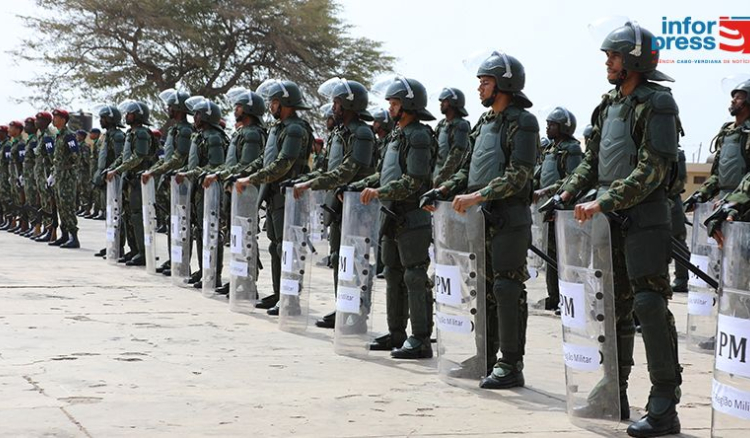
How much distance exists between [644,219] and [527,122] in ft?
4.45

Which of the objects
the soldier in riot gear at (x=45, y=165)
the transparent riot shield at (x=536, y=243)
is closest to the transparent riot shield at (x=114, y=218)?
the soldier in riot gear at (x=45, y=165)

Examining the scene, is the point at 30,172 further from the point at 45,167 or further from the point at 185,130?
the point at 185,130

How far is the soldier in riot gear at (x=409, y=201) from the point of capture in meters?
8.65

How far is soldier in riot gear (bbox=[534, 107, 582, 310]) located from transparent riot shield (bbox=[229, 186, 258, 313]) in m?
2.87

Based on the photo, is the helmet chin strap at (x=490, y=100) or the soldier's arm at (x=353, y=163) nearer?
the helmet chin strap at (x=490, y=100)

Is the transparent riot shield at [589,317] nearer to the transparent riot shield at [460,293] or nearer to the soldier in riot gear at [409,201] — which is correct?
the transparent riot shield at [460,293]

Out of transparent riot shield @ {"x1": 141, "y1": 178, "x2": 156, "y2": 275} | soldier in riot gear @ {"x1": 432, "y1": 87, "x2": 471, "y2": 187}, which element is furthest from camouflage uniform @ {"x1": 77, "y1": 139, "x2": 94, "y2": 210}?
soldier in riot gear @ {"x1": 432, "y1": 87, "x2": 471, "y2": 187}

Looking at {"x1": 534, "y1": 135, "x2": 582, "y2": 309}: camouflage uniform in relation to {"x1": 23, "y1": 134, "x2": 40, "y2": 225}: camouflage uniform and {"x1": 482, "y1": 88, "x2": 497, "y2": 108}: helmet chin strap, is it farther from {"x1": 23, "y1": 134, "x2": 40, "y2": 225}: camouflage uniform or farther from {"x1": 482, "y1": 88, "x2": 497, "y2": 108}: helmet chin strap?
{"x1": 23, "y1": 134, "x2": 40, "y2": 225}: camouflage uniform

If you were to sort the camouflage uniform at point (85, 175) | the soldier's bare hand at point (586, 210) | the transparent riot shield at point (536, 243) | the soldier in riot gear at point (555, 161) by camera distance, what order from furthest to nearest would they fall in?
the camouflage uniform at point (85, 175), the transparent riot shield at point (536, 243), the soldier in riot gear at point (555, 161), the soldier's bare hand at point (586, 210)

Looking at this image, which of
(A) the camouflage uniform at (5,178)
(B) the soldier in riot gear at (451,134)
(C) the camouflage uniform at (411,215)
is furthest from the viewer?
(A) the camouflage uniform at (5,178)

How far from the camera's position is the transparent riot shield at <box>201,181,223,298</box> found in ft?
40.0

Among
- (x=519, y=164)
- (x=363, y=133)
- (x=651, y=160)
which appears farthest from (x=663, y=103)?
(x=363, y=133)

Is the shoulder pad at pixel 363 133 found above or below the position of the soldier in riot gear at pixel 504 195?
above

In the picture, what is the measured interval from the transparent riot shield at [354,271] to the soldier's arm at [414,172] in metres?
0.33
